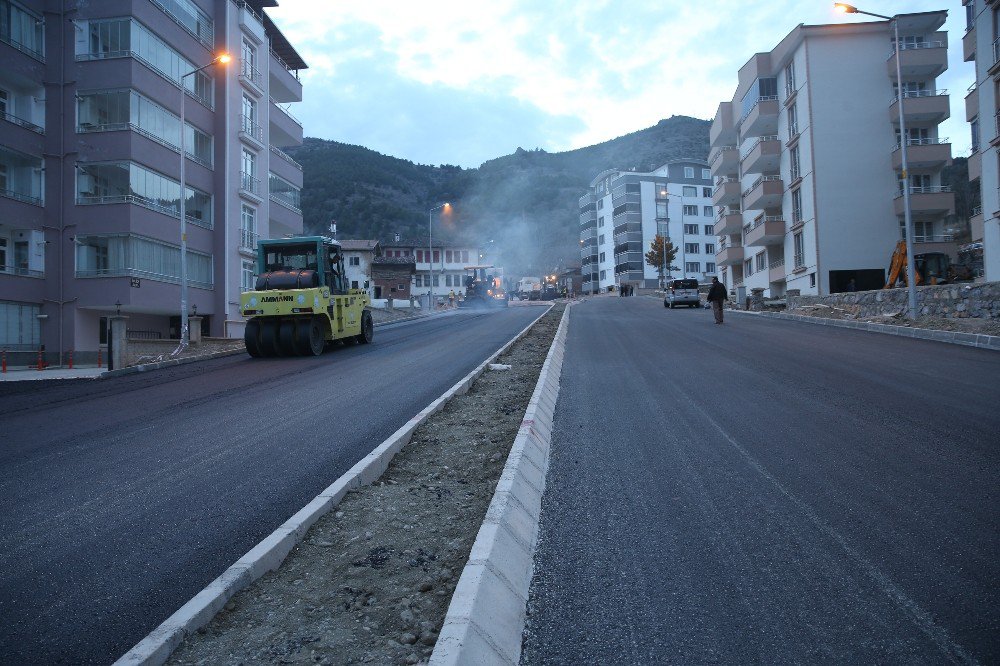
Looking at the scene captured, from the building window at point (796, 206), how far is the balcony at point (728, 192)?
36.2 feet

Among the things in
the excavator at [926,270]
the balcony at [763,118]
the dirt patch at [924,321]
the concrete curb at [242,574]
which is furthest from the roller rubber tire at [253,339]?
the balcony at [763,118]

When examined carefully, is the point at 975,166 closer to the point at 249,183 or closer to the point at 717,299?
the point at 717,299

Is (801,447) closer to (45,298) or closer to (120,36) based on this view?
(45,298)

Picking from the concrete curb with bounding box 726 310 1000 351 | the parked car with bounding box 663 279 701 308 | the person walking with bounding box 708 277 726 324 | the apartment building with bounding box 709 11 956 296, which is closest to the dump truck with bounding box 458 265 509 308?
the parked car with bounding box 663 279 701 308

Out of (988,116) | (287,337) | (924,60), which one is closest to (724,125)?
(924,60)

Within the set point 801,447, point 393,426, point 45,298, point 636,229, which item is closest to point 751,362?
point 801,447

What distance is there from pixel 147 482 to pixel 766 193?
152ft

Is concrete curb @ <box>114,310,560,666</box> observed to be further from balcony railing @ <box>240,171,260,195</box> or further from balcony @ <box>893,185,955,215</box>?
balcony @ <box>893,185,955,215</box>

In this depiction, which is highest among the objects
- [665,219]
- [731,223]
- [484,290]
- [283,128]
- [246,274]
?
[665,219]

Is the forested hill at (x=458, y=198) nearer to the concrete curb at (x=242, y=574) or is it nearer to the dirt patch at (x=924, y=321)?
the dirt patch at (x=924, y=321)

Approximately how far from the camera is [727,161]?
55125 mm

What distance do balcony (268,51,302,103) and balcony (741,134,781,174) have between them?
31.9m

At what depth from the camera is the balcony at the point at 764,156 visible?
44.9m

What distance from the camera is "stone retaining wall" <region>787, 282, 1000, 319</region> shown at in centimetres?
1833
